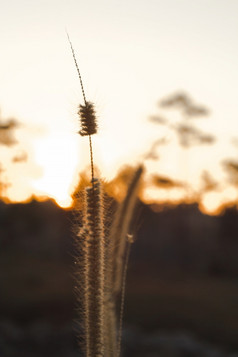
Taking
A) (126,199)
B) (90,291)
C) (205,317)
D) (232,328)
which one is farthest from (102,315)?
(205,317)

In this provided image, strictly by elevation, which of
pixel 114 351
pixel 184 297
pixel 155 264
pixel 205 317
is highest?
pixel 155 264

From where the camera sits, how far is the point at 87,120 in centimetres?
164

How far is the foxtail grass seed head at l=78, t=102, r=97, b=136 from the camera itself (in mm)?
1625

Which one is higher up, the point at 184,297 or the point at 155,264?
the point at 155,264

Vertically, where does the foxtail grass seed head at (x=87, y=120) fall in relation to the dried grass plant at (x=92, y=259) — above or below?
above

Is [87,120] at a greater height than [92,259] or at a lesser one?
greater

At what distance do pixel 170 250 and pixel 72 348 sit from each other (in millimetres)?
20236

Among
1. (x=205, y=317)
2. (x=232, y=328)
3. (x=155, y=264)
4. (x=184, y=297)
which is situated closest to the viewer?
(x=232, y=328)

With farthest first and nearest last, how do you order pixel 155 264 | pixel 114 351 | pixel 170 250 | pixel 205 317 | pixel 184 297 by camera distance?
pixel 170 250
pixel 155 264
pixel 184 297
pixel 205 317
pixel 114 351

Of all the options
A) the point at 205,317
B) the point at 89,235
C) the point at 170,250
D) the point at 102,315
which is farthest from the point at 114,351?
the point at 170,250

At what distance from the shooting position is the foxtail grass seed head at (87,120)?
162 cm

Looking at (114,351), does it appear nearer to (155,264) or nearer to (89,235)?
(89,235)

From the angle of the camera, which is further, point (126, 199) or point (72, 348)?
point (72, 348)

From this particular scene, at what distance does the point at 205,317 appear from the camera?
12781 millimetres
